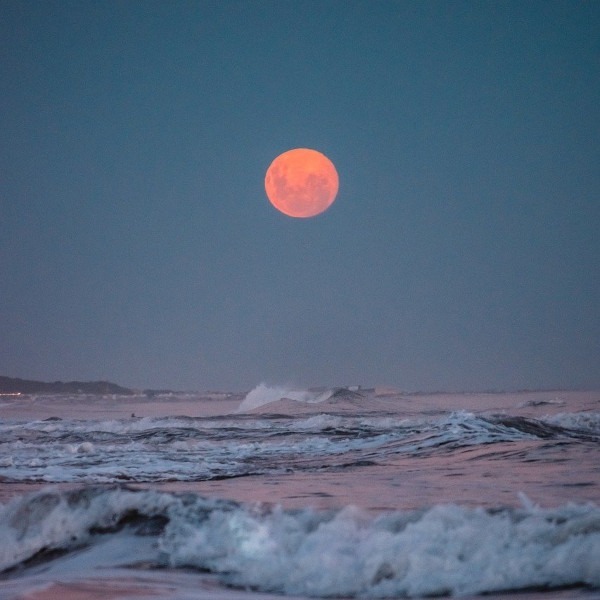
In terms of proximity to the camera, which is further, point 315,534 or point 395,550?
point 315,534

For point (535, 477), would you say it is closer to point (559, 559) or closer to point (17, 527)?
point (559, 559)

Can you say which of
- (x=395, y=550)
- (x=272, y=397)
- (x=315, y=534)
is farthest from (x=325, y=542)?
(x=272, y=397)

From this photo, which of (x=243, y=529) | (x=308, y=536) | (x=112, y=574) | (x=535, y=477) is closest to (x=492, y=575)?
(x=308, y=536)

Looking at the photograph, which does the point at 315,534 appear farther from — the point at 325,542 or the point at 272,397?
the point at 272,397

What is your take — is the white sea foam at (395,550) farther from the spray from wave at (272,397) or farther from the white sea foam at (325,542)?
the spray from wave at (272,397)

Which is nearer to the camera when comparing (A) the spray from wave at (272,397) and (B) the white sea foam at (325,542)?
(B) the white sea foam at (325,542)

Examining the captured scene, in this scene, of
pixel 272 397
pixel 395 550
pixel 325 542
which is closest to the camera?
pixel 395 550

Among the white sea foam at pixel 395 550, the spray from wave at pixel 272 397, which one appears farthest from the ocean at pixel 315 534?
the spray from wave at pixel 272 397

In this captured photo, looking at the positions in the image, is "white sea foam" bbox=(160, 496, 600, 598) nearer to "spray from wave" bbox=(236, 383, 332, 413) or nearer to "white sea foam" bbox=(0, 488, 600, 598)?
"white sea foam" bbox=(0, 488, 600, 598)

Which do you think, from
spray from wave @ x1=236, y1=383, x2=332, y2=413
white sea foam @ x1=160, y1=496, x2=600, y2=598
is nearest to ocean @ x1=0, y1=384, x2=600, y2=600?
white sea foam @ x1=160, y1=496, x2=600, y2=598

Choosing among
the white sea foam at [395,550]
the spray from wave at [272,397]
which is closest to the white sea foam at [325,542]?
the white sea foam at [395,550]

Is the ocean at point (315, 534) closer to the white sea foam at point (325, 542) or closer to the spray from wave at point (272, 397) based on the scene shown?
the white sea foam at point (325, 542)

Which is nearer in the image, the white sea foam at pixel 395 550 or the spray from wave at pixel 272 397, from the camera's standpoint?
the white sea foam at pixel 395 550

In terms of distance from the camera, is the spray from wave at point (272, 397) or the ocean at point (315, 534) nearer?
the ocean at point (315, 534)
